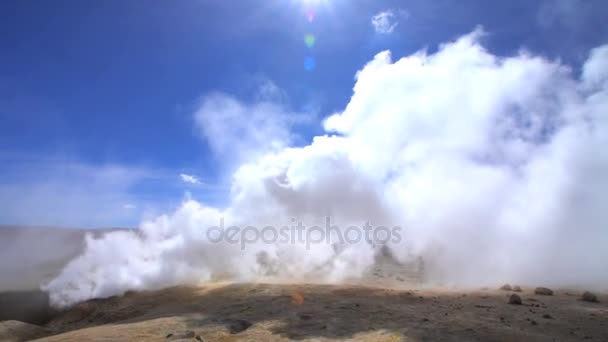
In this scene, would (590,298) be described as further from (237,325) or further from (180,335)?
(180,335)

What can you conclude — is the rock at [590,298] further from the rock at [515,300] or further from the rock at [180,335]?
the rock at [180,335]

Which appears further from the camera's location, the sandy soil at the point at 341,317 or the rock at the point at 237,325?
the rock at the point at 237,325

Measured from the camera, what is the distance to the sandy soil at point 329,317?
10.5m

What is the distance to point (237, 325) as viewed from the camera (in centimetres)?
1197

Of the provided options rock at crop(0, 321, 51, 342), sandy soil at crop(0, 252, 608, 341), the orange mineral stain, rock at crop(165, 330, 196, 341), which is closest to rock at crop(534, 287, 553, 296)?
sandy soil at crop(0, 252, 608, 341)

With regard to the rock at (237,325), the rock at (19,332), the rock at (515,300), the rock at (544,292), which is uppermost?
the rock at (515,300)

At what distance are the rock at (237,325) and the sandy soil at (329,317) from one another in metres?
0.03

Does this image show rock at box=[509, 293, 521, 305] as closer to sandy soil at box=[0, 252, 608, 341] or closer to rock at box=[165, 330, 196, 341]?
sandy soil at box=[0, 252, 608, 341]

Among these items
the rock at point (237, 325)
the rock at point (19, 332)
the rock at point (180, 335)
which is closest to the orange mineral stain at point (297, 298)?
the rock at point (237, 325)

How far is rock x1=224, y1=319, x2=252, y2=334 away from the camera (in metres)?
11.6

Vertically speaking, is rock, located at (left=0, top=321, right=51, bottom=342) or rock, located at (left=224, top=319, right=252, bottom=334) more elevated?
rock, located at (left=224, top=319, right=252, bottom=334)

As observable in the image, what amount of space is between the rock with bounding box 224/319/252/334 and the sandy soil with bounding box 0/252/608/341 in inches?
1.3

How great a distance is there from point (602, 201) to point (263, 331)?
3009cm

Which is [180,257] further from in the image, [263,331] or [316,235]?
[263,331]
